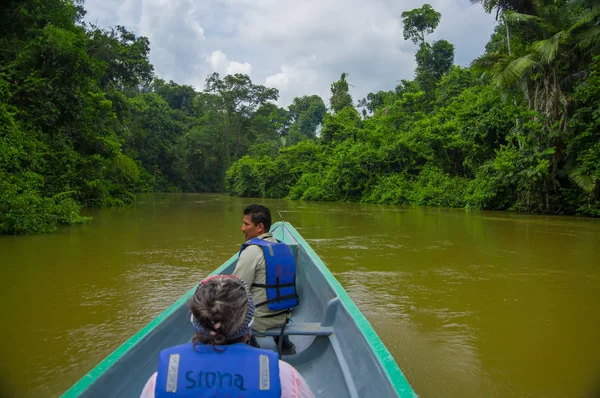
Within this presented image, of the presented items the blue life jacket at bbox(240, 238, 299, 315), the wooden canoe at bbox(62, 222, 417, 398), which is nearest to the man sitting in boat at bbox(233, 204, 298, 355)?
the blue life jacket at bbox(240, 238, 299, 315)

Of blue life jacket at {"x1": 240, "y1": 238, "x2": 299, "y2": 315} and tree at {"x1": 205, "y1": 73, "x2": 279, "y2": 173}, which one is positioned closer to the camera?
blue life jacket at {"x1": 240, "y1": 238, "x2": 299, "y2": 315}

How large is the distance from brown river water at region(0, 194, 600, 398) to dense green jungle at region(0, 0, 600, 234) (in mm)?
3543

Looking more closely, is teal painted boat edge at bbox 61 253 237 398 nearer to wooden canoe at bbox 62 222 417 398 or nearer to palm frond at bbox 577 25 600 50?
wooden canoe at bbox 62 222 417 398

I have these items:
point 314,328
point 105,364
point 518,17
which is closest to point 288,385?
point 105,364

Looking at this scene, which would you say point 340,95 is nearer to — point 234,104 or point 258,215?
point 234,104

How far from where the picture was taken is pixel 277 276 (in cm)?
277

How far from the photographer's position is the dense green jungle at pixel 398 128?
12289 mm

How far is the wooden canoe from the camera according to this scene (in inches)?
74.5

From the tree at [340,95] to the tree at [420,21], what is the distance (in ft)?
21.0

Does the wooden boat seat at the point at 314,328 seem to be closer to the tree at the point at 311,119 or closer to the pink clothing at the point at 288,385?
the pink clothing at the point at 288,385

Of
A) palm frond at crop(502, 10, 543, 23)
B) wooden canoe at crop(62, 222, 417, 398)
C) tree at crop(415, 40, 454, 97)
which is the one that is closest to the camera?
wooden canoe at crop(62, 222, 417, 398)

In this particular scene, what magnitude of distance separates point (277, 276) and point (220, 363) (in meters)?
1.52

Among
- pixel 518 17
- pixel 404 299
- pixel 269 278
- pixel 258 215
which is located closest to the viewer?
pixel 269 278

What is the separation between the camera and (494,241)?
9.16 meters
